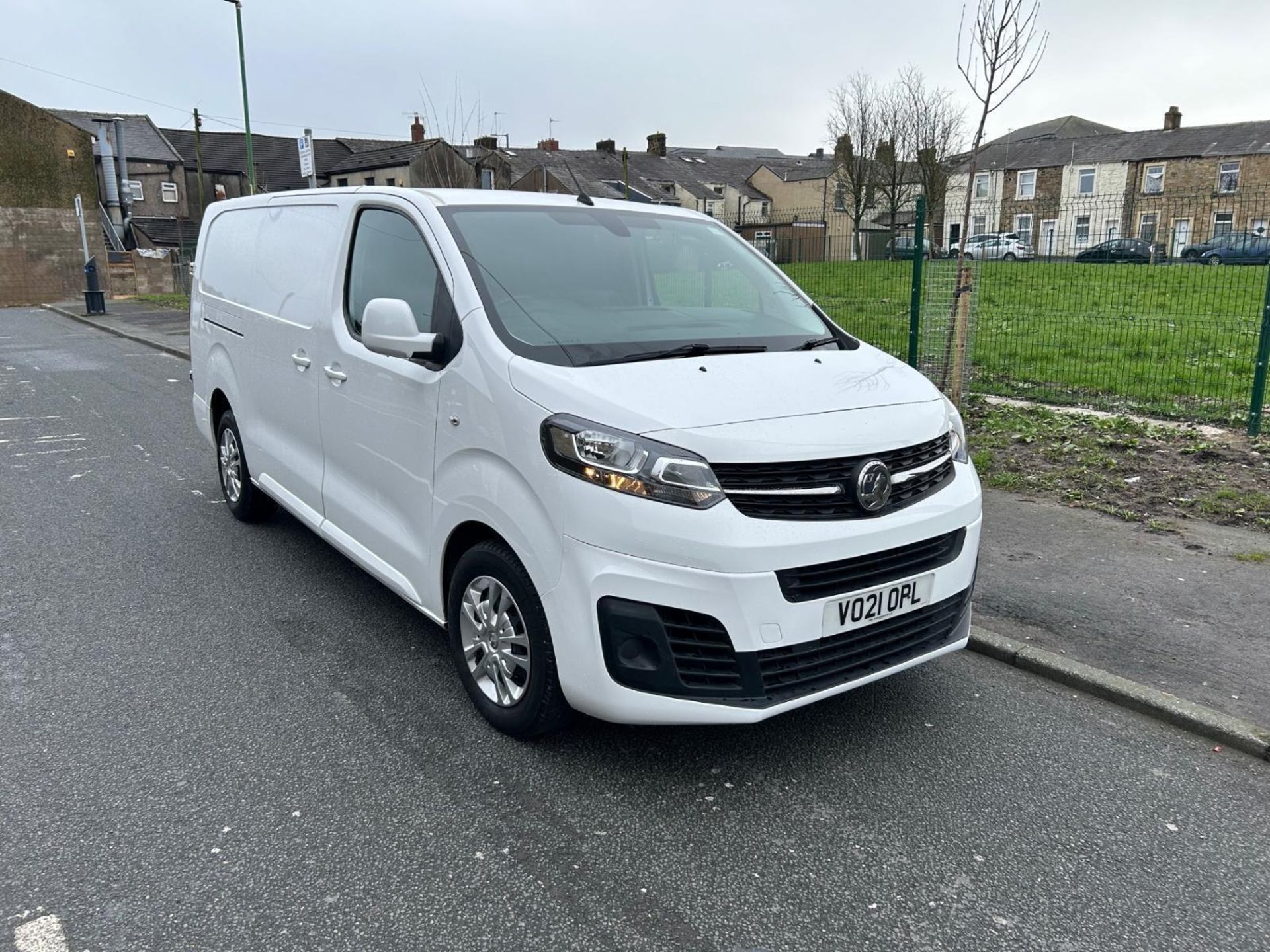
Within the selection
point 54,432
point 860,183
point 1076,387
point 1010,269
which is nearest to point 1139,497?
point 1076,387

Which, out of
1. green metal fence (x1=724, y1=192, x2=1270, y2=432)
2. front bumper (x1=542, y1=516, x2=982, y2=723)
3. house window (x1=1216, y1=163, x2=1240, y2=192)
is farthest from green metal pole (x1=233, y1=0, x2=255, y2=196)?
house window (x1=1216, y1=163, x2=1240, y2=192)

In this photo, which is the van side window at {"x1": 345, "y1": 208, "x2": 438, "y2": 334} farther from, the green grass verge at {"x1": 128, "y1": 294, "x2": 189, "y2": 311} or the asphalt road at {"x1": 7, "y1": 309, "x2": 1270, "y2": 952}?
the green grass verge at {"x1": 128, "y1": 294, "x2": 189, "y2": 311}

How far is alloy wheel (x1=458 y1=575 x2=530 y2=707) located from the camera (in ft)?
10.8

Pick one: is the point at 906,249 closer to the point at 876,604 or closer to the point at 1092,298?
the point at 1092,298

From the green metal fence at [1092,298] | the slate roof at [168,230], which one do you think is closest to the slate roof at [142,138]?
the slate roof at [168,230]

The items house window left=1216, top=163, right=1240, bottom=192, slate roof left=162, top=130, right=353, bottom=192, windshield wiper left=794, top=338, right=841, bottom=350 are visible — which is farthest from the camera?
slate roof left=162, top=130, right=353, bottom=192

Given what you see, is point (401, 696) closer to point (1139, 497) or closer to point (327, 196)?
point (327, 196)

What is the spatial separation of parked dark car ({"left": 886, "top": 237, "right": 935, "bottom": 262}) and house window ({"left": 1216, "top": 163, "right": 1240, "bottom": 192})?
51.7m

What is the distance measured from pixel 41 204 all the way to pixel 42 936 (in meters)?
40.2

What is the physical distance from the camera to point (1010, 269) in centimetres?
1402

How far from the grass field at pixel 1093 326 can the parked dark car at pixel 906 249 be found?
151 millimetres

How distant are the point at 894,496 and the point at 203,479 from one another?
6049 millimetres

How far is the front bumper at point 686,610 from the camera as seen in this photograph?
9.34 feet

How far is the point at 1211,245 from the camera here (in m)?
10.5
